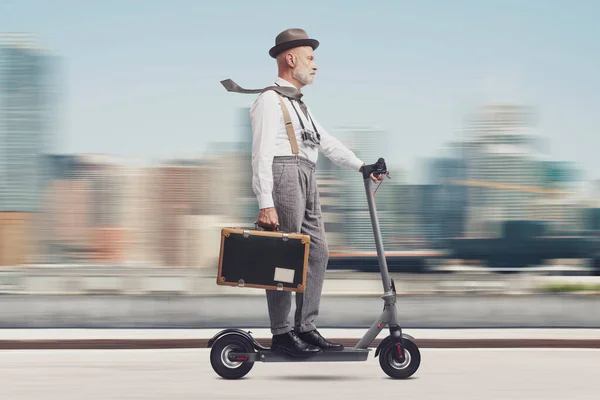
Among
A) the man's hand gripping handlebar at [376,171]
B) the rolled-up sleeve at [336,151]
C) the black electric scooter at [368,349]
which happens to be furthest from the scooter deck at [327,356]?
the rolled-up sleeve at [336,151]

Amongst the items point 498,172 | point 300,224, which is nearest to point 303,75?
point 300,224

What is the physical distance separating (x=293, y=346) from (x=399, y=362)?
617 millimetres

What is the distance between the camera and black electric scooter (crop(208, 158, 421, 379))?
16.7 feet

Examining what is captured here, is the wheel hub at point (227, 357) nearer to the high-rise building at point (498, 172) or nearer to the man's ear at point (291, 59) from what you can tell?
the man's ear at point (291, 59)

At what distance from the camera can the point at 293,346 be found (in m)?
5.11

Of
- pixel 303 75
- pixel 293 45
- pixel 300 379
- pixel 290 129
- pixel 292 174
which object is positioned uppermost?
pixel 293 45

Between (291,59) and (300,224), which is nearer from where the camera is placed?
(300,224)

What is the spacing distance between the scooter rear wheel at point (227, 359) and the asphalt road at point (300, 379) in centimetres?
6

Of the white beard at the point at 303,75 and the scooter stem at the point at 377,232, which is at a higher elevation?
the white beard at the point at 303,75

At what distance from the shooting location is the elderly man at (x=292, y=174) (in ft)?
A: 16.7

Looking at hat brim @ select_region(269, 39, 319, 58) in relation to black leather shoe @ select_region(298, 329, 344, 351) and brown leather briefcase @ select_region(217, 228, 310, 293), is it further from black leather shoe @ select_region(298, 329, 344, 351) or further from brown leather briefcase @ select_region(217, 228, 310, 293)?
black leather shoe @ select_region(298, 329, 344, 351)

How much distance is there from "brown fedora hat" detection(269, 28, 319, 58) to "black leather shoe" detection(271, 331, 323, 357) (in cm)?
158

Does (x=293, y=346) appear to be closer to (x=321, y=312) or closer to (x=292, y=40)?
(x=292, y=40)

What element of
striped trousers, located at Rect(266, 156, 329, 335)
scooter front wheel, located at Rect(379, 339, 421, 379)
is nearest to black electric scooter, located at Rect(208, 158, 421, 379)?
scooter front wheel, located at Rect(379, 339, 421, 379)
